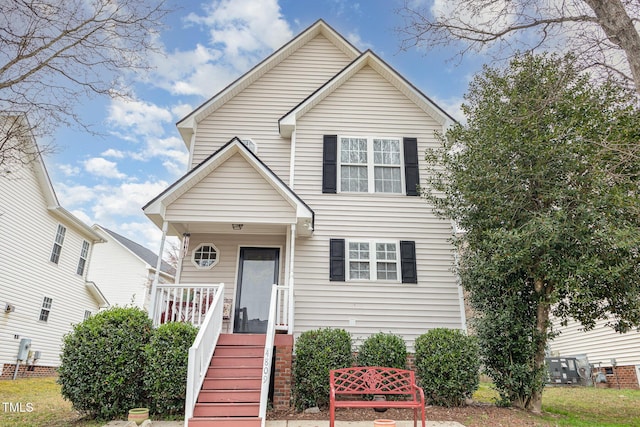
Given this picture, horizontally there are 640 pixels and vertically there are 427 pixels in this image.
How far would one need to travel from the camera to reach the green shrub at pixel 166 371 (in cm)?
646

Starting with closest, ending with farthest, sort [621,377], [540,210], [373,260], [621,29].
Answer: [621,29]
[540,210]
[373,260]
[621,377]

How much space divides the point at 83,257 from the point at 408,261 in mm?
15351

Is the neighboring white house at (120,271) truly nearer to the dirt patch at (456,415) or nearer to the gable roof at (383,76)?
the gable roof at (383,76)

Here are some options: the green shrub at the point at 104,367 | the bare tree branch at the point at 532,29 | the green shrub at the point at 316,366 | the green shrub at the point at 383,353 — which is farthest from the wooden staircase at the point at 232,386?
the bare tree branch at the point at 532,29

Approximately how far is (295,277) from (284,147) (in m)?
3.69

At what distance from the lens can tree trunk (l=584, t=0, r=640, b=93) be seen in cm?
611

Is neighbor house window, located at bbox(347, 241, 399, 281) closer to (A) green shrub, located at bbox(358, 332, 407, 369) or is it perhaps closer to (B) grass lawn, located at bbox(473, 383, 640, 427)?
(A) green shrub, located at bbox(358, 332, 407, 369)

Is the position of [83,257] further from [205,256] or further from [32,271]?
[205,256]

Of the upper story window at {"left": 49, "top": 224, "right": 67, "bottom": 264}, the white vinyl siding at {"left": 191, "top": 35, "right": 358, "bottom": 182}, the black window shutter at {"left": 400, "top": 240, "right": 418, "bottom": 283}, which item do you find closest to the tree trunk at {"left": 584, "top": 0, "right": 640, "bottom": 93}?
the black window shutter at {"left": 400, "top": 240, "right": 418, "bottom": 283}

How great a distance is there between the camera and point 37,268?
1483cm

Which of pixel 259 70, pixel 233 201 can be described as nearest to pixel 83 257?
pixel 259 70

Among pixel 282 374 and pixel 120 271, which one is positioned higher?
pixel 120 271

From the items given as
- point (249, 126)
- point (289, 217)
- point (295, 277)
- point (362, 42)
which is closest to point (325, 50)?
point (362, 42)

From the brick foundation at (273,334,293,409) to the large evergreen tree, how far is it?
148 inches
